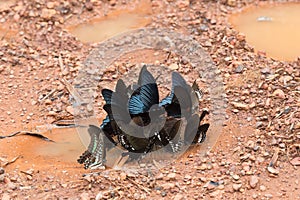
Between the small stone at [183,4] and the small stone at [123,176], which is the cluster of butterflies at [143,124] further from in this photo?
the small stone at [183,4]

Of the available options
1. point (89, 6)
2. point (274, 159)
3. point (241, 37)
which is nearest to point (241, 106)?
point (274, 159)

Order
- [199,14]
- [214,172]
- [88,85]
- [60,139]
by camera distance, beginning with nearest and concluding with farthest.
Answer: [214,172] < [60,139] < [88,85] < [199,14]

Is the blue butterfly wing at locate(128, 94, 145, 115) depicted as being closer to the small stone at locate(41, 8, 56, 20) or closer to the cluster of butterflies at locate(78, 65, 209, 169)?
the cluster of butterflies at locate(78, 65, 209, 169)

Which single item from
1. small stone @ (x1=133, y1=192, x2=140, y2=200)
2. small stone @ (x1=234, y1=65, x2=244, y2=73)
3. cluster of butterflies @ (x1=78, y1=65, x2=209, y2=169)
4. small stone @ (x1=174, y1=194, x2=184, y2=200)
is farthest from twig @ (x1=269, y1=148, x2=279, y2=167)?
small stone @ (x1=234, y1=65, x2=244, y2=73)

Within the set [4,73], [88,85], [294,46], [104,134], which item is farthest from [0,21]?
[294,46]

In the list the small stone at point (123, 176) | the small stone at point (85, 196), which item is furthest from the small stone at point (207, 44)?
the small stone at point (85, 196)

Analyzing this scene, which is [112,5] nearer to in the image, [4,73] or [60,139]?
[4,73]

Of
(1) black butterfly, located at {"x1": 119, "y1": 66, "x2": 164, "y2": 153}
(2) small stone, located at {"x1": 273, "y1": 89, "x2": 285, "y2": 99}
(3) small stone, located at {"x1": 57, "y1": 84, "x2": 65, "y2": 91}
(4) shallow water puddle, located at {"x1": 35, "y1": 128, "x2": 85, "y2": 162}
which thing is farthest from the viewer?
(3) small stone, located at {"x1": 57, "y1": 84, "x2": 65, "y2": 91}
